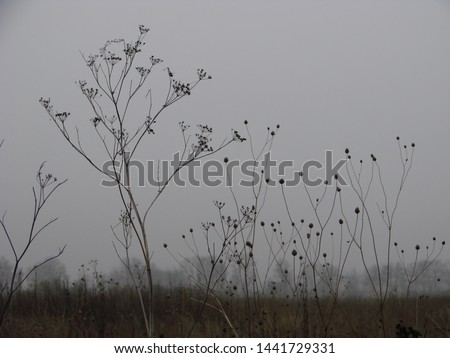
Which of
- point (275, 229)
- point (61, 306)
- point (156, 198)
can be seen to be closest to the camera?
point (156, 198)

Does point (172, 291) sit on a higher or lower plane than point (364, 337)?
higher

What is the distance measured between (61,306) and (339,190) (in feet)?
9.40

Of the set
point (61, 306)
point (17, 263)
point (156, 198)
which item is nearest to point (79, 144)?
point (156, 198)

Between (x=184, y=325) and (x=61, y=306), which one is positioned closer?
(x=184, y=325)

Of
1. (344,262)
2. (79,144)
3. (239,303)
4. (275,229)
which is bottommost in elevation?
(239,303)

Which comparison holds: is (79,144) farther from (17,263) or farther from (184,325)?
(184,325)

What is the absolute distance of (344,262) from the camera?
432 centimetres
